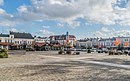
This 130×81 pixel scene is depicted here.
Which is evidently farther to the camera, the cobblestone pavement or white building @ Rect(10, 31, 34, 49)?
white building @ Rect(10, 31, 34, 49)

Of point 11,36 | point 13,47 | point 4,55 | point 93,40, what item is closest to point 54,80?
point 4,55

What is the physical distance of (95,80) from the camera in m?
12.7

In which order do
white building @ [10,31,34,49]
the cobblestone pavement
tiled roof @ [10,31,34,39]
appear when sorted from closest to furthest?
the cobblestone pavement < white building @ [10,31,34,49] < tiled roof @ [10,31,34,39]

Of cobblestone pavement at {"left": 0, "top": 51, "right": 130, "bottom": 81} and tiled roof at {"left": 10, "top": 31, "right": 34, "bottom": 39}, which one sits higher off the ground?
tiled roof at {"left": 10, "top": 31, "right": 34, "bottom": 39}

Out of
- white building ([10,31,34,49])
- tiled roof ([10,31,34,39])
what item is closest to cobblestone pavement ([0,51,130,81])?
white building ([10,31,34,49])

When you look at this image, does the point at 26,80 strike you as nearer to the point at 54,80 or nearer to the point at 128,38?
the point at 54,80

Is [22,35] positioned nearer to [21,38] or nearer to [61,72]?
[21,38]

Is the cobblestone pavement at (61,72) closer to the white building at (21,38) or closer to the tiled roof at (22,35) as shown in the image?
the white building at (21,38)

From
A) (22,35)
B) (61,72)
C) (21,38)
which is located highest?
(22,35)

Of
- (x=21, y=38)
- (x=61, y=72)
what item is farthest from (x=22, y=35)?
(x=61, y=72)

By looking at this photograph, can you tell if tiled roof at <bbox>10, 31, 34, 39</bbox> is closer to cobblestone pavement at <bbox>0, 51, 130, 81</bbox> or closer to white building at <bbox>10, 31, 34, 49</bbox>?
white building at <bbox>10, 31, 34, 49</bbox>

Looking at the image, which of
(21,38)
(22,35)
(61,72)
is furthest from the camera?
(22,35)

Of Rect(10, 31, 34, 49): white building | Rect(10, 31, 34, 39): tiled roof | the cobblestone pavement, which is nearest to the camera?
the cobblestone pavement

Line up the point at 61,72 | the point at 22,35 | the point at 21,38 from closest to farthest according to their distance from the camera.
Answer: the point at 61,72
the point at 21,38
the point at 22,35
